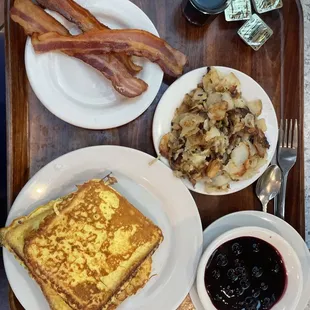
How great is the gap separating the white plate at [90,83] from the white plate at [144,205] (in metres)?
0.11

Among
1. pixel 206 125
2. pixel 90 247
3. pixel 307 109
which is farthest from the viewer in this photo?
pixel 307 109

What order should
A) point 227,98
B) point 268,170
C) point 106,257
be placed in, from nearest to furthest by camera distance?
point 106,257 → point 227,98 → point 268,170

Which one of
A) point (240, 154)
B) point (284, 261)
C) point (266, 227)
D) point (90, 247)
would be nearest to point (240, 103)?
point (240, 154)

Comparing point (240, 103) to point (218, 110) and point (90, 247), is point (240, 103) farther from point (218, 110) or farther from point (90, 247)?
point (90, 247)

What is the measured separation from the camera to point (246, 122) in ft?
5.14

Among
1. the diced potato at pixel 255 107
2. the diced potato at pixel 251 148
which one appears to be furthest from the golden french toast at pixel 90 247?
the diced potato at pixel 255 107

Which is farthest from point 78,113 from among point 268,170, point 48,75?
point 268,170

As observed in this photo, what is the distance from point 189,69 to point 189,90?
0.35 ft

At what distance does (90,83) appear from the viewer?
5.25 feet

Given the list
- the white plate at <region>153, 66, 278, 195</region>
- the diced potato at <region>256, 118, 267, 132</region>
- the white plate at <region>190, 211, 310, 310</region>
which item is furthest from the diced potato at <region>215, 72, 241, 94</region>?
the white plate at <region>190, 211, 310, 310</region>

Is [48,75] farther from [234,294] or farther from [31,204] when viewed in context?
[234,294]

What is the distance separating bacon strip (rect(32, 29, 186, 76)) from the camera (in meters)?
1.50

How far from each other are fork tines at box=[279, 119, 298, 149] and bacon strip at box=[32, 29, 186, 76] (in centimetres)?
43

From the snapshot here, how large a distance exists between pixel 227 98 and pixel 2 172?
84cm
